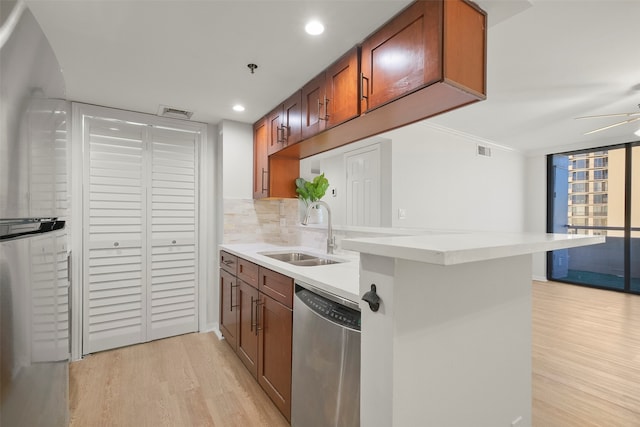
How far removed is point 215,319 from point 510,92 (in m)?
3.78

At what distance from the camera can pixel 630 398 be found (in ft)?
6.72

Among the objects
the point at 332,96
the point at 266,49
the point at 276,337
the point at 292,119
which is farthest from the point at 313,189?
the point at 276,337

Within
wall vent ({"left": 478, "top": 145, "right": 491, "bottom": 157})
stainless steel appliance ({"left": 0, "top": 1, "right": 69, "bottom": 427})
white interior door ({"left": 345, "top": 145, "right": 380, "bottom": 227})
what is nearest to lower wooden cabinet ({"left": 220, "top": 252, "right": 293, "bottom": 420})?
stainless steel appliance ({"left": 0, "top": 1, "right": 69, "bottom": 427})

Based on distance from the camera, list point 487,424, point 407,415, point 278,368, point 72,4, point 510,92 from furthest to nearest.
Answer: point 510,92 < point 278,368 < point 72,4 < point 487,424 < point 407,415

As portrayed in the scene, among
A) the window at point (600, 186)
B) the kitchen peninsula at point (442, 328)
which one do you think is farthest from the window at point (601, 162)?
the kitchen peninsula at point (442, 328)

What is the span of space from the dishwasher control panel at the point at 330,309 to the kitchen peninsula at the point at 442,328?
0.25 metres

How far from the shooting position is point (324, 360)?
1.37 metres

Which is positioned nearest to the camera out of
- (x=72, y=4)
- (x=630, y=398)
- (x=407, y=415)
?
(x=407, y=415)

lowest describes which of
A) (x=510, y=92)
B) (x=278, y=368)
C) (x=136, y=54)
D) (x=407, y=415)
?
(x=278, y=368)

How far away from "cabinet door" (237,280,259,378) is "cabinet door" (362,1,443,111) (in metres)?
1.53

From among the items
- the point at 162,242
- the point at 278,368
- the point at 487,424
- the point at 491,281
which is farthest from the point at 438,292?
the point at 162,242

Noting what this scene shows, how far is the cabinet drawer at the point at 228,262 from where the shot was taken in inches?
103

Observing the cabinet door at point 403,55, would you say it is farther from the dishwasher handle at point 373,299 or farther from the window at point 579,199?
the window at point 579,199

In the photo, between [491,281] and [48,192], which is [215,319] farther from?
[491,281]
